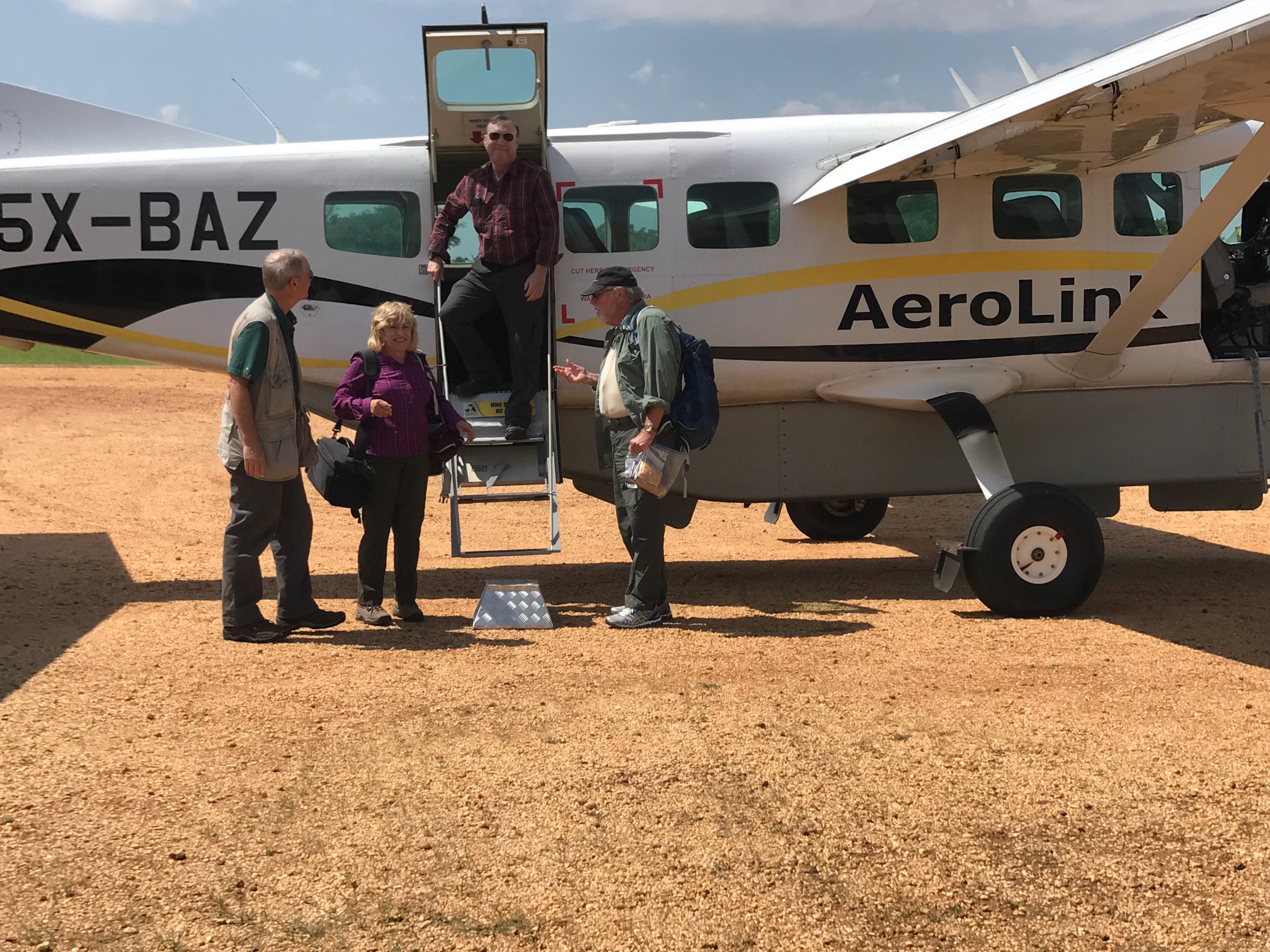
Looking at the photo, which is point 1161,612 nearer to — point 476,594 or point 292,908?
point 476,594

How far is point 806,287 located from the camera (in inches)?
334

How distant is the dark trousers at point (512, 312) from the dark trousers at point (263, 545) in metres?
1.73

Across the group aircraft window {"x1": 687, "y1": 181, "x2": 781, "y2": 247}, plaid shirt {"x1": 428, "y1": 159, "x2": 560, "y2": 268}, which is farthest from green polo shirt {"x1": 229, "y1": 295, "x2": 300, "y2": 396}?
aircraft window {"x1": 687, "y1": 181, "x2": 781, "y2": 247}

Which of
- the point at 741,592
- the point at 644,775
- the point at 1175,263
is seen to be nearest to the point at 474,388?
the point at 741,592

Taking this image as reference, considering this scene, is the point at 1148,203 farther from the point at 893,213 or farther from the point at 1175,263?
the point at 893,213

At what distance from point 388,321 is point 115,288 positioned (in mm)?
2599

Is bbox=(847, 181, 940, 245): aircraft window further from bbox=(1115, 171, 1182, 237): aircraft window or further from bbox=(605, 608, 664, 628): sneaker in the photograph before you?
bbox=(605, 608, 664, 628): sneaker

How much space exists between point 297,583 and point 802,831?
3.98m

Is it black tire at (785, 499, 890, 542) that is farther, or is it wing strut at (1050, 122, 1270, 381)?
black tire at (785, 499, 890, 542)

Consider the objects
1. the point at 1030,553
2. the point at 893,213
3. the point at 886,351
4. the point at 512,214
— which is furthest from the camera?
the point at 886,351

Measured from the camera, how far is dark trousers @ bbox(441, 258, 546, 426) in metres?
8.14

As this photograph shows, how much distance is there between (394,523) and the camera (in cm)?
731

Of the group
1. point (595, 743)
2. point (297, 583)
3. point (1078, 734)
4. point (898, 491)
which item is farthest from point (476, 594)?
point (1078, 734)

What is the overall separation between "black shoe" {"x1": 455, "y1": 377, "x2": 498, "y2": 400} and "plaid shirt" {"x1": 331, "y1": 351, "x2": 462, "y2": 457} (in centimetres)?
162
